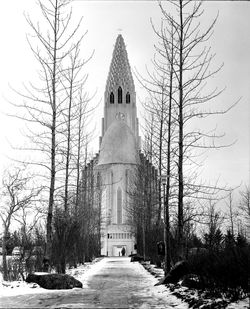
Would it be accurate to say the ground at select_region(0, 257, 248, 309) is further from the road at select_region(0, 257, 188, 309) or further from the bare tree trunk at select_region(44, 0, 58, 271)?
the bare tree trunk at select_region(44, 0, 58, 271)

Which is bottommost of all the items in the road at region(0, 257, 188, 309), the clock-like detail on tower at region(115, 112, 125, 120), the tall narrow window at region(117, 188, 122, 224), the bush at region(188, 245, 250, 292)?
the road at region(0, 257, 188, 309)

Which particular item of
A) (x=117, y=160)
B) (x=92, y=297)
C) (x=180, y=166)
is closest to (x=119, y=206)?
(x=117, y=160)

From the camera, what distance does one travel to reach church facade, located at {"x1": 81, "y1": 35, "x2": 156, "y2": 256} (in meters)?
81.2

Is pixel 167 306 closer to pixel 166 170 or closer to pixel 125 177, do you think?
pixel 166 170

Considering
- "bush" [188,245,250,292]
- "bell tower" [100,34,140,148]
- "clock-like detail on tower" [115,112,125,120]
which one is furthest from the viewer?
"bell tower" [100,34,140,148]

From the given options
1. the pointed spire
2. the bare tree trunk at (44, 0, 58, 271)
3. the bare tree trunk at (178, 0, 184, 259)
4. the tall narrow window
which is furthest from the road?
the pointed spire

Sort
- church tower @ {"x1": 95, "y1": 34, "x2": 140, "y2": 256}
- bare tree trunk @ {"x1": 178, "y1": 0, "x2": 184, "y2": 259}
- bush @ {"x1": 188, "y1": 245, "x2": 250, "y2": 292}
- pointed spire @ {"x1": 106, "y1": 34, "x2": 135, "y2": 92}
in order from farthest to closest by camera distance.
Result: pointed spire @ {"x1": 106, "y1": 34, "x2": 135, "y2": 92} < church tower @ {"x1": 95, "y1": 34, "x2": 140, "y2": 256} < bare tree trunk @ {"x1": 178, "y1": 0, "x2": 184, "y2": 259} < bush @ {"x1": 188, "y1": 245, "x2": 250, "y2": 292}

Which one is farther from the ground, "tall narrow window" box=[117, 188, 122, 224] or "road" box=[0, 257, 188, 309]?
"tall narrow window" box=[117, 188, 122, 224]

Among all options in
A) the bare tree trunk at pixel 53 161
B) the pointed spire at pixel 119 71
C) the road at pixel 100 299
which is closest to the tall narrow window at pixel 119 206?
the pointed spire at pixel 119 71

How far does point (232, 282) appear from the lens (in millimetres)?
9383

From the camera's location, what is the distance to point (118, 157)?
9388 cm

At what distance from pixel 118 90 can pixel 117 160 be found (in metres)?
32.0

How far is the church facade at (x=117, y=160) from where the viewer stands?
81.2m

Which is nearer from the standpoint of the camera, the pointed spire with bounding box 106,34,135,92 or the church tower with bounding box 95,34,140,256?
the church tower with bounding box 95,34,140,256
